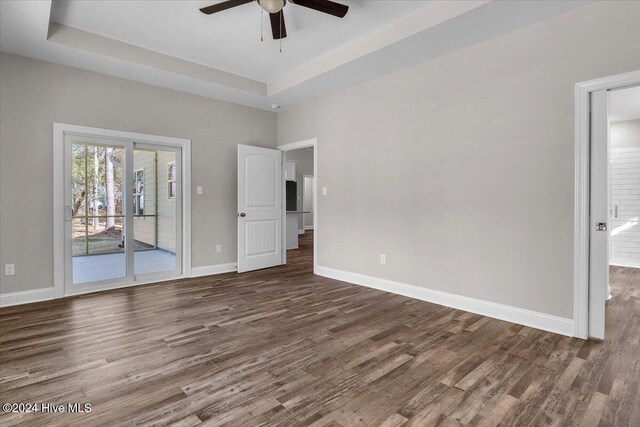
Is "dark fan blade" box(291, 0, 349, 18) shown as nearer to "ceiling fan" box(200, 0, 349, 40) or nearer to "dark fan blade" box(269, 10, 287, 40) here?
"ceiling fan" box(200, 0, 349, 40)

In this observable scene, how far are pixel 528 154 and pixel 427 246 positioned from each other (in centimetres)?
136

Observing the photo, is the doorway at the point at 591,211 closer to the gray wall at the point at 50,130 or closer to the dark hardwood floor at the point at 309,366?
the dark hardwood floor at the point at 309,366

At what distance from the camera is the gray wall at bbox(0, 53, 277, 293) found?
3.52m

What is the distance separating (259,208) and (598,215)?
4243 mm

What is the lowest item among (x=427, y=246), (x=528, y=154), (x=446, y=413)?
(x=446, y=413)

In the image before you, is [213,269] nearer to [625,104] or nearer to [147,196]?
[147,196]

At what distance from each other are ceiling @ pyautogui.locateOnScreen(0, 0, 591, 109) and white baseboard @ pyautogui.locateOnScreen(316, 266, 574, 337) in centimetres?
257

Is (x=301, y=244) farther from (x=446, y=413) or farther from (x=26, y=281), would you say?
(x=446, y=413)

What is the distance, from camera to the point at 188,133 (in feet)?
15.7

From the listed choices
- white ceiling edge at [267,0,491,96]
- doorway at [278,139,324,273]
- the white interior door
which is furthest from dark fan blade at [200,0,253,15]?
the white interior door

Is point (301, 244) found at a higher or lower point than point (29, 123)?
lower

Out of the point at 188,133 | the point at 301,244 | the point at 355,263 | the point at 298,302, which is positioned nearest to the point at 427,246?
the point at 355,263

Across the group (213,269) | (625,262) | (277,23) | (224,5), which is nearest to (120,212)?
(213,269)

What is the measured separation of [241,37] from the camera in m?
3.53
